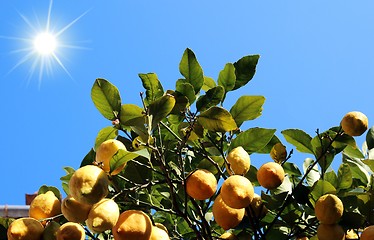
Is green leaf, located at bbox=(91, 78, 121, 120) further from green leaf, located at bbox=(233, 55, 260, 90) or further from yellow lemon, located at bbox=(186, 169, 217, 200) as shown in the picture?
green leaf, located at bbox=(233, 55, 260, 90)

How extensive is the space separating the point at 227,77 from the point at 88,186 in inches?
23.0

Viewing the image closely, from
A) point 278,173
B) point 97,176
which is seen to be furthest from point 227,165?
point 97,176

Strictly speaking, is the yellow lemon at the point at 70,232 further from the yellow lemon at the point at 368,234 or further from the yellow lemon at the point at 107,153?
the yellow lemon at the point at 368,234

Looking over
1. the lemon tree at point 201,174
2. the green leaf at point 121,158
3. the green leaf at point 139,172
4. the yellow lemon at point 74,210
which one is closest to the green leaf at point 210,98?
the lemon tree at point 201,174

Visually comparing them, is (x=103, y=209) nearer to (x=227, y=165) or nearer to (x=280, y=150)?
(x=227, y=165)

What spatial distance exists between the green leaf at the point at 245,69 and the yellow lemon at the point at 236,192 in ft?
1.31

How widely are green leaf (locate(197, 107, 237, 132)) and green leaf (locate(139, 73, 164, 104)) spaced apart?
0.54ft

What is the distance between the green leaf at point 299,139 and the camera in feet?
5.04

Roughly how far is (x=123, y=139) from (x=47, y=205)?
276 mm

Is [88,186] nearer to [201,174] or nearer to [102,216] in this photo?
Result: [102,216]

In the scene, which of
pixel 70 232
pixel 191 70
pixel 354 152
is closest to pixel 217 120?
pixel 191 70

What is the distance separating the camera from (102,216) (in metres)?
1.09

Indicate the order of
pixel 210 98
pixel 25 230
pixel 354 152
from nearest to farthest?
pixel 25 230 < pixel 210 98 < pixel 354 152

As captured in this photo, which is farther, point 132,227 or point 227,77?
point 227,77
